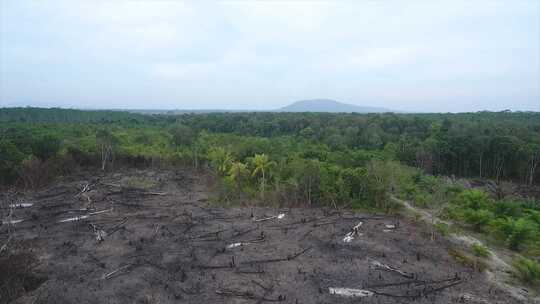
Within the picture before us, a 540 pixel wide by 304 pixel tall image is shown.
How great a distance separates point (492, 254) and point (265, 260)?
36.8ft

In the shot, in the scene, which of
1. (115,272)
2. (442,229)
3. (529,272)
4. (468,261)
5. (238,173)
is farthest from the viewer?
(238,173)

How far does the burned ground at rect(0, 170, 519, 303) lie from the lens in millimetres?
11633

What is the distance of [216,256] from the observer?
48.3ft

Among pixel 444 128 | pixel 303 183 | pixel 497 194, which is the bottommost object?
pixel 497 194

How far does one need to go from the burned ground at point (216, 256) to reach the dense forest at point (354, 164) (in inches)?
106

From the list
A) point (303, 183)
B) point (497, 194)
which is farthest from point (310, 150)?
point (497, 194)

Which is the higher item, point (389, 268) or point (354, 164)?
point (354, 164)

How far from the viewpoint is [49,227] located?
18.2 metres

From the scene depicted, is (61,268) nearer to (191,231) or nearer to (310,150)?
(191,231)

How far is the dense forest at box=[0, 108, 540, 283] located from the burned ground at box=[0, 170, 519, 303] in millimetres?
2703

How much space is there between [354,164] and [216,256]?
18.6m

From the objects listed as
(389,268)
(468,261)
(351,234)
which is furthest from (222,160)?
(468,261)

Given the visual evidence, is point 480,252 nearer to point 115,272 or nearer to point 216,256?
point 216,256

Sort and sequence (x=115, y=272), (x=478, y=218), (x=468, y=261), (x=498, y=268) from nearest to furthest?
(x=115, y=272) < (x=498, y=268) < (x=468, y=261) < (x=478, y=218)
